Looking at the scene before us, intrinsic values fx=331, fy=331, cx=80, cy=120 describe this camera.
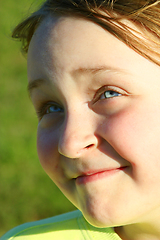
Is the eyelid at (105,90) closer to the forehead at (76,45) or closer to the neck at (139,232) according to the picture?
the forehead at (76,45)

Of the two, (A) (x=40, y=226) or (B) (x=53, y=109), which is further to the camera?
(A) (x=40, y=226)

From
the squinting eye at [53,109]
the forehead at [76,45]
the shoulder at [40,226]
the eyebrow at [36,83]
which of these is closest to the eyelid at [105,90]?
the forehead at [76,45]

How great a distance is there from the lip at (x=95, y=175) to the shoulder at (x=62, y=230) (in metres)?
0.37

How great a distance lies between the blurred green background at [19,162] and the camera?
2.75m

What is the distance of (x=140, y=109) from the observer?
1.19 metres

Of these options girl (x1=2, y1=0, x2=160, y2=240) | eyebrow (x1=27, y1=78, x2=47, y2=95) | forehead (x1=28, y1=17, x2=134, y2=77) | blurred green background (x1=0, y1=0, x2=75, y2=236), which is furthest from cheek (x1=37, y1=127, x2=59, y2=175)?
blurred green background (x1=0, y1=0, x2=75, y2=236)

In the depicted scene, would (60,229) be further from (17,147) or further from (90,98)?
(17,147)

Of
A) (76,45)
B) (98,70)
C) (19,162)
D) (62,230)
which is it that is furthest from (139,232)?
(19,162)

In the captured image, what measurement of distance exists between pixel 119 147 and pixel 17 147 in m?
2.38

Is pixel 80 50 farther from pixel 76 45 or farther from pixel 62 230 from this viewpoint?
A: pixel 62 230

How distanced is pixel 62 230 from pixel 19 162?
1764 mm

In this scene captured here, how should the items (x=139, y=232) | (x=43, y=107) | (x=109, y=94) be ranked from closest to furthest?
(x=109, y=94) → (x=139, y=232) → (x=43, y=107)

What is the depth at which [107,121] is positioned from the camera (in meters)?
1.20

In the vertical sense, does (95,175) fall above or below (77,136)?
below
